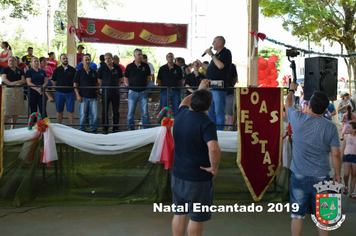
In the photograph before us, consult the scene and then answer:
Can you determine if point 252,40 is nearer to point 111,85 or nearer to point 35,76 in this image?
point 111,85

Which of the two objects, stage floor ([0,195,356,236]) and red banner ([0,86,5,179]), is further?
red banner ([0,86,5,179])

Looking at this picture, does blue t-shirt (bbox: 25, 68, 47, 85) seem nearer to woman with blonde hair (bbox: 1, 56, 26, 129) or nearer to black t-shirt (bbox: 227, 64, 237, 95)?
woman with blonde hair (bbox: 1, 56, 26, 129)

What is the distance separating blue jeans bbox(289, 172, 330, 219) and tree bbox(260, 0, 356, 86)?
1790 centimetres

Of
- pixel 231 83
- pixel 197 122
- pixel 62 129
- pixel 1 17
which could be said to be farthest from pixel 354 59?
pixel 1 17

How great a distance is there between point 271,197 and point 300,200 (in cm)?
321

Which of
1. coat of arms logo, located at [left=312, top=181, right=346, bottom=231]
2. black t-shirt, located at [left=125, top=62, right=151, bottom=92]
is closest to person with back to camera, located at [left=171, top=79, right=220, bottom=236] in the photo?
coat of arms logo, located at [left=312, top=181, right=346, bottom=231]

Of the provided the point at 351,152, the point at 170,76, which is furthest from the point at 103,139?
the point at 351,152

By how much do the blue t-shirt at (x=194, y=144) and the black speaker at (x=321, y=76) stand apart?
10.1 ft

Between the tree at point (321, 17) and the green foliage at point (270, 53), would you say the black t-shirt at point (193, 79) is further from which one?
the green foliage at point (270, 53)

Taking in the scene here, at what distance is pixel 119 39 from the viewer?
41.3 ft

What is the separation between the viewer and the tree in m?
20.6

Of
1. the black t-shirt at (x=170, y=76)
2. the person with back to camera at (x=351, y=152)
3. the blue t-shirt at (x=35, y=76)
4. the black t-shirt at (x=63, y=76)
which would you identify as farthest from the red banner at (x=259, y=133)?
the blue t-shirt at (x=35, y=76)

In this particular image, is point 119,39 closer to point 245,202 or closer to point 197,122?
point 245,202

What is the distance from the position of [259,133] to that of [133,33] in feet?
22.2
